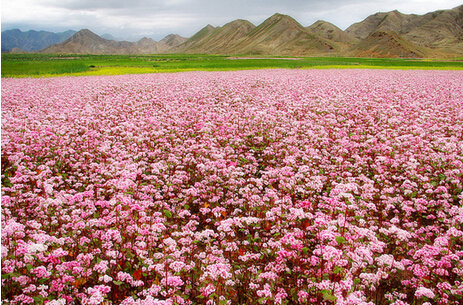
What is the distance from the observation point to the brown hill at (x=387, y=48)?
545 ft

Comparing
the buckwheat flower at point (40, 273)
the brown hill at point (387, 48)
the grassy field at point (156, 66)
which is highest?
the brown hill at point (387, 48)

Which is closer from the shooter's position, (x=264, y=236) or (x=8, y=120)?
(x=264, y=236)

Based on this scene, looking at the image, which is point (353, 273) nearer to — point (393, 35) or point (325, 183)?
point (325, 183)

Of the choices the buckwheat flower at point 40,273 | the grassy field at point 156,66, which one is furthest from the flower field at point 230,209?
the grassy field at point 156,66

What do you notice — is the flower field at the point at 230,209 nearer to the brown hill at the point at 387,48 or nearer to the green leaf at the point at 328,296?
the green leaf at the point at 328,296

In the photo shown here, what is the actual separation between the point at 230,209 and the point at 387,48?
663 feet

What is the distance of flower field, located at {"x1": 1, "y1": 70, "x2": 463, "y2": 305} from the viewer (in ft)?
14.6

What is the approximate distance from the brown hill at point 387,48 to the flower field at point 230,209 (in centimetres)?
17895

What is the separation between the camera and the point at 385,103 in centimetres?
1802

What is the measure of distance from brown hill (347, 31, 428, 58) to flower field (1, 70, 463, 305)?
7045 inches

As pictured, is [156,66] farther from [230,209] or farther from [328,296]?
[328,296]

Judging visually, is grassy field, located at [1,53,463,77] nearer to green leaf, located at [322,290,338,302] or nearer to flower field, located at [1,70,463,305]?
flower field, located at [1,70,463,305]

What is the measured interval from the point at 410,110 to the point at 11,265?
18.2m

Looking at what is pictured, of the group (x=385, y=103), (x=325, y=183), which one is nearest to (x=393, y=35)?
(x=385, y=103)
